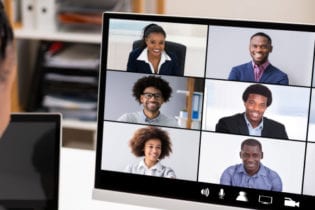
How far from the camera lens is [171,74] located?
3.12 ft

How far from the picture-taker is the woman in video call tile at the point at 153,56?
950 mm

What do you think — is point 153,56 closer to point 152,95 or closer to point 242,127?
point 152,95

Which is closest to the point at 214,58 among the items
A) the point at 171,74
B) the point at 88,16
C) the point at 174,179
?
the point at 171,74

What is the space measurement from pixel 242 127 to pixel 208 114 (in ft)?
0.20

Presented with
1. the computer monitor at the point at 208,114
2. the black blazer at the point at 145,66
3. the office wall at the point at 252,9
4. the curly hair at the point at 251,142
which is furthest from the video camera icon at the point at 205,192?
the office wall at the point at 252,9

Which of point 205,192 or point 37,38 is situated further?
point 37,38

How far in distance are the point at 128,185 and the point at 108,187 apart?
0.13 ft

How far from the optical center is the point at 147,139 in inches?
38.5

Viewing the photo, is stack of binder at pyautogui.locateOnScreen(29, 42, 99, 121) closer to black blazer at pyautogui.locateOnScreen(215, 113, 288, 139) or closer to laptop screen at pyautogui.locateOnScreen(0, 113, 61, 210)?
laptop screen at pyautogui.locateOnScreen(0, 113, 61, 210)

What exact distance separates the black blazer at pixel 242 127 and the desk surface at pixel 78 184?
0.28m

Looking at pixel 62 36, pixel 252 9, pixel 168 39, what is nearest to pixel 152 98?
pixel 168 39

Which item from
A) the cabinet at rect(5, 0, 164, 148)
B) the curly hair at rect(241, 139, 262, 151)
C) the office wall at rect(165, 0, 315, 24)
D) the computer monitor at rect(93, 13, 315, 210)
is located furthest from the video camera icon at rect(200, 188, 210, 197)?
the office wall at rect(165, 0, 315, 24)

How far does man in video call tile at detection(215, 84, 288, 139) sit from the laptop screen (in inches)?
12.6

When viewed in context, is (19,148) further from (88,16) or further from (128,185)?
(88,16)
